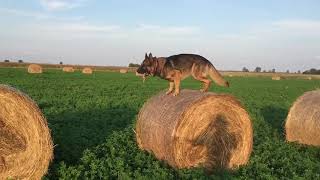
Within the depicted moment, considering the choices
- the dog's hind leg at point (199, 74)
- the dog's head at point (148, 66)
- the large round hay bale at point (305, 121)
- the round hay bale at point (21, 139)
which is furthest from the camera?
the large round hay bale at point (305, 121)

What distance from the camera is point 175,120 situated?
8805 millimetres

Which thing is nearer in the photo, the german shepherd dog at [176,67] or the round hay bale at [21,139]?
the round hay bale at [21,139]

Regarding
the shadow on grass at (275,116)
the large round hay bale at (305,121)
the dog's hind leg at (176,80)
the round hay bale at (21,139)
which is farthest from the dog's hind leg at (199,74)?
the shadow on grass at (275,116)

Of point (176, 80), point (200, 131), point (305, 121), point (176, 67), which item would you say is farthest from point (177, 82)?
point (305, 121)

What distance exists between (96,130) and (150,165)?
3.53 m

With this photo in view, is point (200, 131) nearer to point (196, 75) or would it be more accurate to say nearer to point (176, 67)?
point (196, 75)

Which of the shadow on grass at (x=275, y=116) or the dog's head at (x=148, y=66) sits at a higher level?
the dog's head at (x=148, y=66)

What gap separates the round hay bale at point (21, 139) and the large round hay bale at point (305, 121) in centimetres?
671

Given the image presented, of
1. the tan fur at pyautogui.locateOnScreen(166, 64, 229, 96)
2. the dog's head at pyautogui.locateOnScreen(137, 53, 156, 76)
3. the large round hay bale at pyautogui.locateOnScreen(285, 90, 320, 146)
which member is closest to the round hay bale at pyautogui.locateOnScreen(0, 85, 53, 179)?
the dog's head at pyautogui.locateOnScreen(137, 53, 156, 76)

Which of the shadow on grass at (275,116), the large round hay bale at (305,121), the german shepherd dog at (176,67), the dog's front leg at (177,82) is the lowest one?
the shadow on grass at (275,116)

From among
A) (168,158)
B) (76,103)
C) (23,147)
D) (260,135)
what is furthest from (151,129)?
(76,103)

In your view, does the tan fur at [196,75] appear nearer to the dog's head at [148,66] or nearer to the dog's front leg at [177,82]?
the dog's front leg at [177,82]

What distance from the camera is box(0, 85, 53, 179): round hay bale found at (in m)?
8.06

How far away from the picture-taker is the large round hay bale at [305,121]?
11727mm
